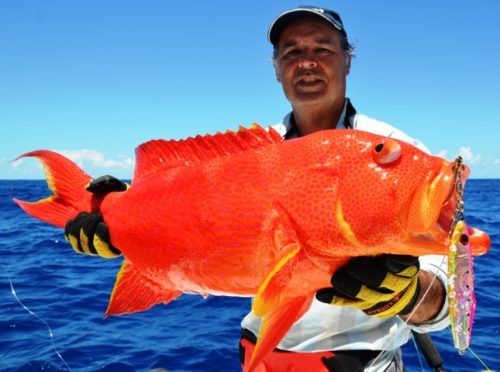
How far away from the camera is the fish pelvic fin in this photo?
196cm

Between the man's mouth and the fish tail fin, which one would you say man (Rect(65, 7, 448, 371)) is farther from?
the fish tail fin

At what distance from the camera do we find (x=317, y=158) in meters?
2.11

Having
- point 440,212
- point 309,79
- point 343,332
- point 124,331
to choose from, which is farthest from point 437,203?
point 124,331

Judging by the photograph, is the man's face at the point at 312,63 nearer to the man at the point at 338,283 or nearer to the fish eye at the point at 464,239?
the man at the point at 338,283

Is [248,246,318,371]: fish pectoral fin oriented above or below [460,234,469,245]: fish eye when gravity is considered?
below

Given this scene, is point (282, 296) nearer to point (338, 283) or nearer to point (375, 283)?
point (338, 283)

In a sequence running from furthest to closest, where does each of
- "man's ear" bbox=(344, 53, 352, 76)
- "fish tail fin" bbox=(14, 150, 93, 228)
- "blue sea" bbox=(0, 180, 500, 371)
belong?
"blue sea" bbox=(0, 180, 500, 371) → "man's ear" bbox=(344, 53, 352, 76) → "fish tail fin" bbox=(14, 150, 93, 228)

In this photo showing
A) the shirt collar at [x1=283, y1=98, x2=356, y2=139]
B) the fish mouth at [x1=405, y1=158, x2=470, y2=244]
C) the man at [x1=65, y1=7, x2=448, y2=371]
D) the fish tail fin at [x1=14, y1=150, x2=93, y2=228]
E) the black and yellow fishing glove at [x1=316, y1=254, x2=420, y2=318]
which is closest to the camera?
the fish mouth at [x1=405, y1=158, x2=470, y2=244]

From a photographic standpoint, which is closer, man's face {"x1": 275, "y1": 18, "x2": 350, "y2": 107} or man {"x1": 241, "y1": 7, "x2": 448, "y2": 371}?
man {"x1": 241, "y1": 7, "x2": 448, "y2": 371}

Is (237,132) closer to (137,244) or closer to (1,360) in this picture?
(137,244)

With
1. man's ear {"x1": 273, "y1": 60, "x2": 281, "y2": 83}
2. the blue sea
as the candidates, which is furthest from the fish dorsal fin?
the blue sea

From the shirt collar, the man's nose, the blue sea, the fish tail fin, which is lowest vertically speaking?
the blue sea

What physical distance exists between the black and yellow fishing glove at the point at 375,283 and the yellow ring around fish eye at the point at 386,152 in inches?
17.7

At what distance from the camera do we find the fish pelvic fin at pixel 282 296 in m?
1.96
